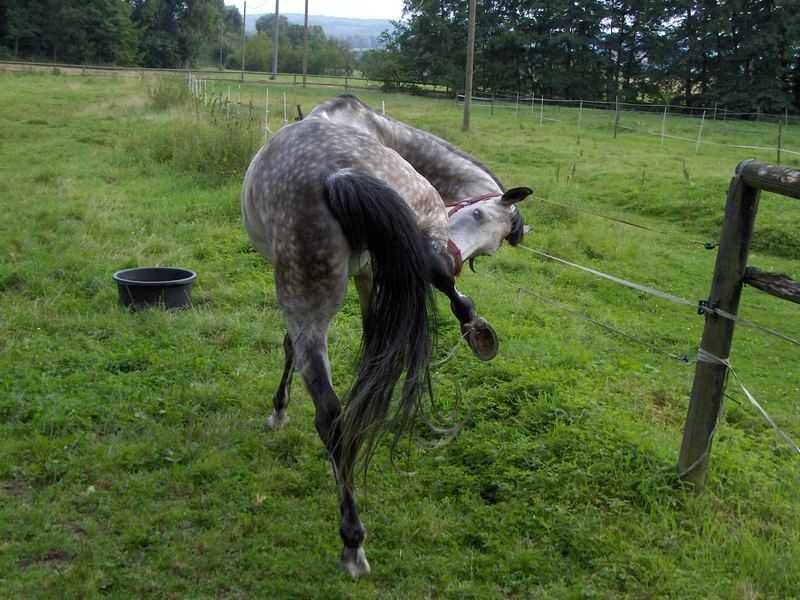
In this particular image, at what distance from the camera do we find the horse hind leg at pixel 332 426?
9.42 feet

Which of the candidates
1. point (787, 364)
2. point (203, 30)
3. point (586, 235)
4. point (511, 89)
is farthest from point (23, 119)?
point (203, 30)

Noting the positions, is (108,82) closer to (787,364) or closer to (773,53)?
(787,364)

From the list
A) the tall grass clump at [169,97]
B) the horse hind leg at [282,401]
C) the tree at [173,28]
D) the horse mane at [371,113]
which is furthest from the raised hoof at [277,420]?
the tree at [173,28]

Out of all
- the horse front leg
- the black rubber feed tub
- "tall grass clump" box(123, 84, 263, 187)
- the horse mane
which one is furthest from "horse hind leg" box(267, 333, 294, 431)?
"tall grass clump" box(123, 84, 263, 187)

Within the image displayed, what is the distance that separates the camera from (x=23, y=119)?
51.2 feet

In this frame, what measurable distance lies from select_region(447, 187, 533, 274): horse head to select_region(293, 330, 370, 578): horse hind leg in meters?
1.20

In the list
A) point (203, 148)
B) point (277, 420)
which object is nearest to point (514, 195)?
point (277, 420)

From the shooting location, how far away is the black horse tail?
2.79 metres

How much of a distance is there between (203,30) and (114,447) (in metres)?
61.1

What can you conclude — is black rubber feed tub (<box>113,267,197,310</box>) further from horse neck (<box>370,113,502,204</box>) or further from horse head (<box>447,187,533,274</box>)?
horse head (<box>447,187,533,274</box>)

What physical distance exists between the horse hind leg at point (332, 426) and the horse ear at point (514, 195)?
1.41 metres

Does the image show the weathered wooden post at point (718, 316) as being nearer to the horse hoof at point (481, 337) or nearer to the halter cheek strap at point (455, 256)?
the horse hoof at point (481, 337)

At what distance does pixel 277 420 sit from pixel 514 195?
1.82 metres

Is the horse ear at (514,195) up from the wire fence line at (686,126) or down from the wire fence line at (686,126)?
down
